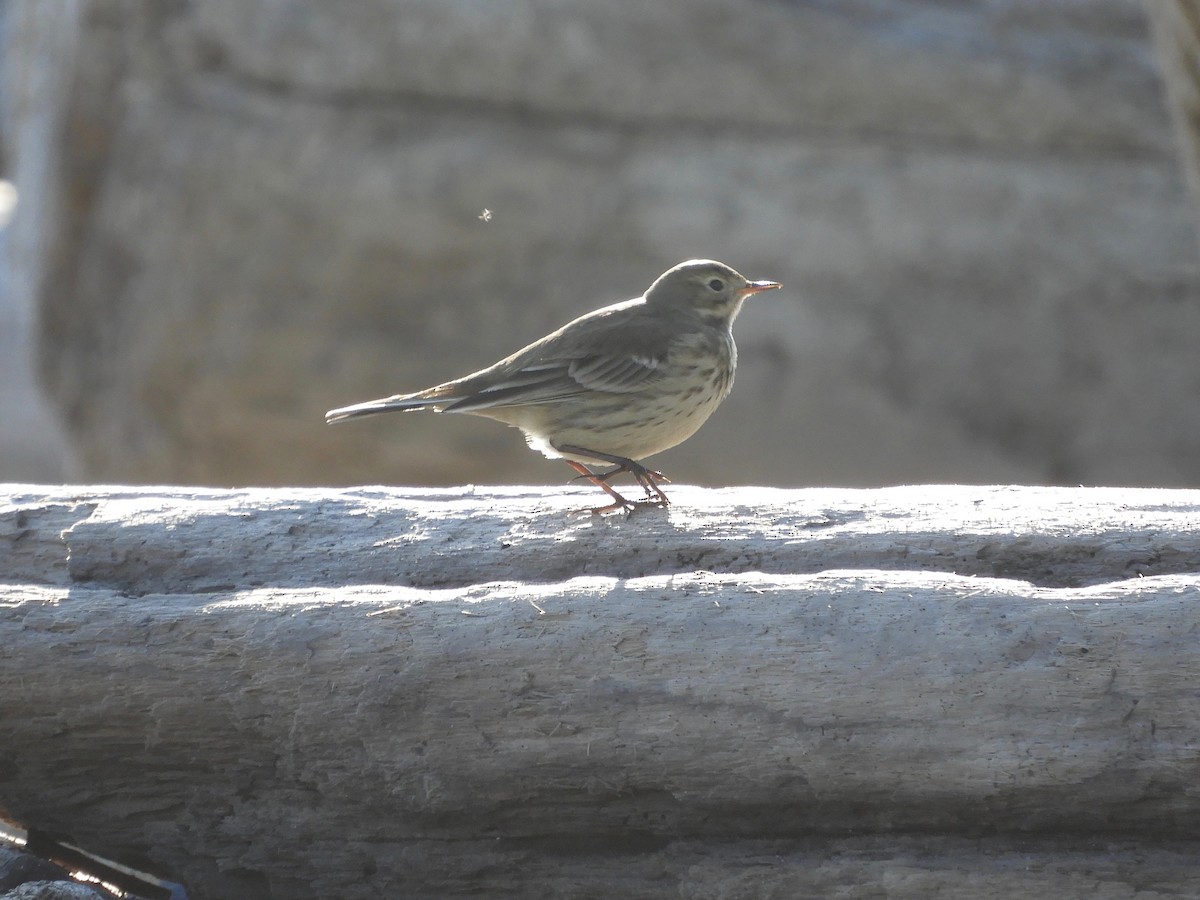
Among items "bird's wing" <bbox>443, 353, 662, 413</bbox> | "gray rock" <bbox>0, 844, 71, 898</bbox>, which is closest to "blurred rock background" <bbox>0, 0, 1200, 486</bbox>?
"bird's wing" <bbox>443, 353, 662, 413</bbox>

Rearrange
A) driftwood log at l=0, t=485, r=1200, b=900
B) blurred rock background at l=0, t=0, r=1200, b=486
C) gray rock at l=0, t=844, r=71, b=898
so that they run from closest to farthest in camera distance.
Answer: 1. driftwood log at l=0, t=485, r=1200, b=900
2. gray rock at l=0, t=844, r=71, b=898
3. blurred rock background at l=0, t=0, r=1200, b=486

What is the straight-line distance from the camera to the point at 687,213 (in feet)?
34.7

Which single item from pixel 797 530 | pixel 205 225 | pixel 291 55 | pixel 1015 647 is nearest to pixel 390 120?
pixel 291 55

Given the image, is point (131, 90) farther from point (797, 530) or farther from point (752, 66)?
point (797, 530)

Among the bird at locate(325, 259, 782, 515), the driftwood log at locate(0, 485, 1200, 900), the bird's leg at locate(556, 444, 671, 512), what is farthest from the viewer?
the bird at locate(325, 259, 782, 515)

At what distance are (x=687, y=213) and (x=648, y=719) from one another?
7392mm

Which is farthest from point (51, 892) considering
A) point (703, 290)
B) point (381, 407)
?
point (703, 290)

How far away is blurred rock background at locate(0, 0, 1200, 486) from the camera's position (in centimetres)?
1040

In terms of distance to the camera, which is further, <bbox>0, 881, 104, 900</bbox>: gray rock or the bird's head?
the bird's head

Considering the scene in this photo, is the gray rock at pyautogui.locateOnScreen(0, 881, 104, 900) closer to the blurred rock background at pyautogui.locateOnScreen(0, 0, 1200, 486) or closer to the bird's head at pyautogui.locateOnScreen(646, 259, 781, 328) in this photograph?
the bird's head at pyautogui.locateOnScreen(646, 259, 781, 328)

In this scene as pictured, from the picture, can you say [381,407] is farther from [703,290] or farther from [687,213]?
[687,213]

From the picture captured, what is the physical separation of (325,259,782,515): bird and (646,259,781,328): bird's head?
28 cm

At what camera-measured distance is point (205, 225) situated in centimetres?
1062

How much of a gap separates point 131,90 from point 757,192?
15.7ft
